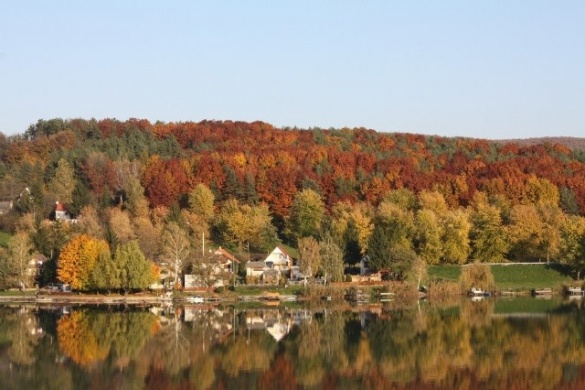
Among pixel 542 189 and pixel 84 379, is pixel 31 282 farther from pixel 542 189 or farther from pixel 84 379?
pixel 542 189

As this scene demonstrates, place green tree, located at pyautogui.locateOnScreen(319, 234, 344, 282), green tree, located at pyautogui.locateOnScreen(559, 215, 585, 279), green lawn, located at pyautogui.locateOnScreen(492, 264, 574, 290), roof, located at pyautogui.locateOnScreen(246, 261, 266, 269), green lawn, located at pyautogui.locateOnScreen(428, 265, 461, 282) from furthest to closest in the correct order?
roof, located at pyautogui.locateOnScreen(246, 261, 266, 269) → green tree, located at pyautogui.locateOnScreen(559, 215, 585, 279) → green lawn, located at pyautogui.locateOnScreen(492, 264, 574, 290) → green lawn, located at pyautogui.locateOnScreen(428, 265, 461, 282) → green tree, located at pyautogui.locateOnScreen(319, 234, 344, 282)

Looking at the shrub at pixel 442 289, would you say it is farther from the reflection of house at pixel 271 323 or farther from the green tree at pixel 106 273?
the green tree at pixel 106 273

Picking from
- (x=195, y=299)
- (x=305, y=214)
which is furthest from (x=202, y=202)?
(x=195, y=299)

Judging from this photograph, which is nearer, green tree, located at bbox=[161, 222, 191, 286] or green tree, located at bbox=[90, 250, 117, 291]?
green tree, located at bbox=[90, 250, 117, 291]

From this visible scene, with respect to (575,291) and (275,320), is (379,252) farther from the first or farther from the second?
(275,320)

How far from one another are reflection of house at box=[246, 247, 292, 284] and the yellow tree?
496 inches

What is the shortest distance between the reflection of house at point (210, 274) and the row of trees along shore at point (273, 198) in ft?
2.20

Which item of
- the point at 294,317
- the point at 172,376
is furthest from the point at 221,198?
the point at 172,376

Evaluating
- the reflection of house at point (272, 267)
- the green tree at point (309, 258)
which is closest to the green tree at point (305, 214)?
the reflection of house at point (272, 267)

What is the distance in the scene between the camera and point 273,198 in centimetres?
10631

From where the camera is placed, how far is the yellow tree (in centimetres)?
6969

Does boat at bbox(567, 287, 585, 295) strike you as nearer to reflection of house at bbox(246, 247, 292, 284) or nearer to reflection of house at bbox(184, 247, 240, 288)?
reflection of house at bbox(246, 247, 292, 284)

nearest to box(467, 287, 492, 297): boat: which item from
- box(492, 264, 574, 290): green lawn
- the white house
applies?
box(492, 264, 574, 290): green lawn

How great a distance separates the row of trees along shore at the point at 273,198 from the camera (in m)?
73.9
